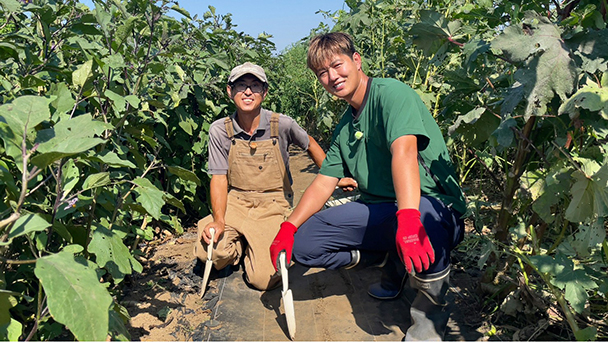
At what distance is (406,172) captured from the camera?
218 centimetres

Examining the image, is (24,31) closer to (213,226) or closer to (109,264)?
(109,264)

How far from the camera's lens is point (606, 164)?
160 cm

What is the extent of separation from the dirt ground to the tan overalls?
0.17 meters

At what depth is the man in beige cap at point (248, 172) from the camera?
3.12m

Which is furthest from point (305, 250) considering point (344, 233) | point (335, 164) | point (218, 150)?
point (218, 150)

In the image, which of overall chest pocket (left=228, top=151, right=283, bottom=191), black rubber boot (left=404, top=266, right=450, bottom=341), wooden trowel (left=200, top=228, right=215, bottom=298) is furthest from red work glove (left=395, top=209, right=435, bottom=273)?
overall chest pocket (left=228, top=151, right=283, bottom=191)

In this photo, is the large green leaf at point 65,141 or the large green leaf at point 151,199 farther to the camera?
the large green leaf at point 151,199

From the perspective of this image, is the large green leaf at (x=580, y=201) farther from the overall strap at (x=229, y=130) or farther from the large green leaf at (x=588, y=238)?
the overall strap at (x=229, y=130)

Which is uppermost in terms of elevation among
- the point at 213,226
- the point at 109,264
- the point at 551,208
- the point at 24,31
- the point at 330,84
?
the point at 24,31

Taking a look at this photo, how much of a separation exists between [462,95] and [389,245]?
0.83 m

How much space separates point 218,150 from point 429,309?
1648mm

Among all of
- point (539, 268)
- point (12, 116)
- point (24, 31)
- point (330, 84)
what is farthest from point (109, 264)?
point (539, 268)

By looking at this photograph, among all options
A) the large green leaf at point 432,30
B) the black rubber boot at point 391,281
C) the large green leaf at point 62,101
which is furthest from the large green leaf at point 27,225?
the black rubber boot at point 391,281

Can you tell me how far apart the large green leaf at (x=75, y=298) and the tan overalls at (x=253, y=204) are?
5.78 feet
